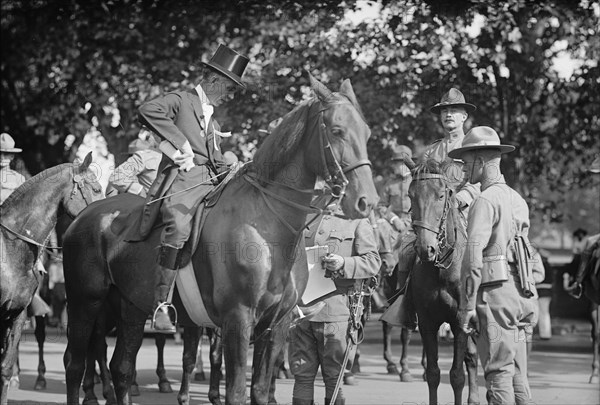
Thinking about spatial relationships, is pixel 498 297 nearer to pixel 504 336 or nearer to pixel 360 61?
pixel 504 336

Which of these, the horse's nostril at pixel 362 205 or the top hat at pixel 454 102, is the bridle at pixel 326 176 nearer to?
the horse's nostril at pixel 362 205

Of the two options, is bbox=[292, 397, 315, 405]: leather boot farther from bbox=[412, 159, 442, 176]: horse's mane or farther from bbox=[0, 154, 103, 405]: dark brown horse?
bbox=[0, 154, 103, 405]: dark brown horse

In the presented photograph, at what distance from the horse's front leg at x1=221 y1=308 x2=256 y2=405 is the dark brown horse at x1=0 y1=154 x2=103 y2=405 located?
11.4ft

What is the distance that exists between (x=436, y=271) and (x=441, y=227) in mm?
866

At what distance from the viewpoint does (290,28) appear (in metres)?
20.5

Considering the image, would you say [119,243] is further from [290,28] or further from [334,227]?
[290,28]

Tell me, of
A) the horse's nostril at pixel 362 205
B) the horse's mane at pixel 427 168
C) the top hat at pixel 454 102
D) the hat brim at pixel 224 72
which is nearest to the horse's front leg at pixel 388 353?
the top hat at pixel 454 102

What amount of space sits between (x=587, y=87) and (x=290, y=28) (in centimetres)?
619

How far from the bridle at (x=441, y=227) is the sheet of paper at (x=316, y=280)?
36.6 inches

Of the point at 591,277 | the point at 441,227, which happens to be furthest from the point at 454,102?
the point at 591,277

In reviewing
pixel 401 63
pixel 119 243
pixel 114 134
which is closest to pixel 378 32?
pixel 401 63

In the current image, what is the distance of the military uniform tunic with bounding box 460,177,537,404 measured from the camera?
805 centimetres

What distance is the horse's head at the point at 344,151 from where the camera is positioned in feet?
23.0

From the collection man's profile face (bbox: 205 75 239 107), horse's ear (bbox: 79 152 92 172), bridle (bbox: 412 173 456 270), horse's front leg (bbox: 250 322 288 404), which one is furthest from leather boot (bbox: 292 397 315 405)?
horse's ear (bbox: 79 152 92 172)
